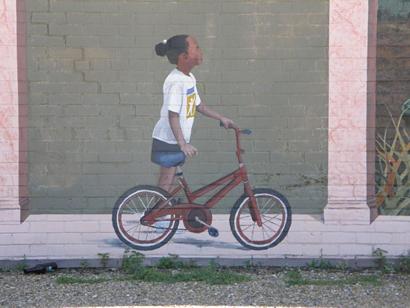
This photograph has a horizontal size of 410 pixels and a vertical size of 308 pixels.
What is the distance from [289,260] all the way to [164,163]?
163 cm

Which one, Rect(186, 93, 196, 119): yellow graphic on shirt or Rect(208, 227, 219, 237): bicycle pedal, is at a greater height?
Rect(186, 93, 196, 119): yellow graphic on shirt

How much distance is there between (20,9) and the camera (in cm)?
768

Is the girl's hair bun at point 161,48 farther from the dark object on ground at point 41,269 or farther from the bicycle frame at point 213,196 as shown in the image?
the dark object on ground at point 41,269

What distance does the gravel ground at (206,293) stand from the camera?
266 inches

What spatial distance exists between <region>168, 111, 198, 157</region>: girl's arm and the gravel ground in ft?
4.40

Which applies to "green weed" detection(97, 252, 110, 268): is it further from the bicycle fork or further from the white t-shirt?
the bicycle fork

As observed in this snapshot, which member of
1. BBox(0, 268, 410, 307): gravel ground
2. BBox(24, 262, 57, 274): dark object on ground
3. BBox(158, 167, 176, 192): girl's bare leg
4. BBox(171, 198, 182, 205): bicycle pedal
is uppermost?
BBox(158, 167, 176, 192): girl's bare leg

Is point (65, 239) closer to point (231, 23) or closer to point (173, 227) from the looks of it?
point (173, 227)

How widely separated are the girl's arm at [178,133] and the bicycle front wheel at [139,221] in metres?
0.50

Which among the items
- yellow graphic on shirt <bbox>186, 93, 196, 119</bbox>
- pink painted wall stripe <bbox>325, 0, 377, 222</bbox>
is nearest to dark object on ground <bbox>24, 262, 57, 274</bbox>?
yellow graphic on shirt <bbox>186, 93, 196, 119</bbox>

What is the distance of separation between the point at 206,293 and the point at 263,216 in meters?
1.20

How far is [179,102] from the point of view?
778 centimetres

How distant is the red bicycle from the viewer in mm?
7832

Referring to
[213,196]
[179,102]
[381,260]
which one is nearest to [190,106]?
[179,102]
